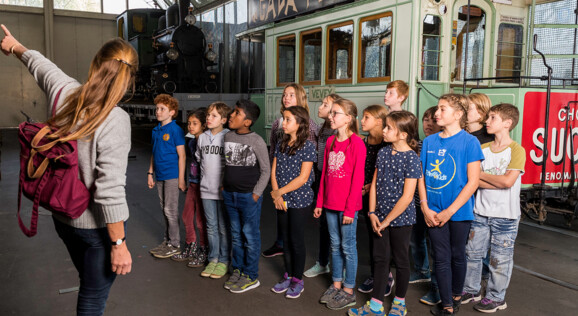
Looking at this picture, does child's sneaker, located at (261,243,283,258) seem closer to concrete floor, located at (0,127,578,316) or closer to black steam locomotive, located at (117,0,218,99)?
concrete floor, located at (0,127,578,316)

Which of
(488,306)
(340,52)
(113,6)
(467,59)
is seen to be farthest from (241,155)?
(113,6)

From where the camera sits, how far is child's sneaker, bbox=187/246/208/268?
4296mm

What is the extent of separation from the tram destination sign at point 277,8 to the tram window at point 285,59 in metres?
0.39

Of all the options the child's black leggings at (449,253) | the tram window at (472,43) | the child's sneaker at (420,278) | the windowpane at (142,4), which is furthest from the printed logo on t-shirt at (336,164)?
the windowpane at (142,4)

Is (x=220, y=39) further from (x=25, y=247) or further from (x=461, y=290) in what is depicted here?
(x=461, y=290)

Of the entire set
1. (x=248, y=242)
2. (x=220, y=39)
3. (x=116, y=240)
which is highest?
(x=220, y=39)

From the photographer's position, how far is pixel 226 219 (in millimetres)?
3965

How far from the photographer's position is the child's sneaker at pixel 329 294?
3.47 meters

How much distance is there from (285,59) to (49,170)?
675 centimetres

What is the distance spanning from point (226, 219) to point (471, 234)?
1.94m

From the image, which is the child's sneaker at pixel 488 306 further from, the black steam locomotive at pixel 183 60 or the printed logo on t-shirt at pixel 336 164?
the black steam locomotive at pixel 183 60

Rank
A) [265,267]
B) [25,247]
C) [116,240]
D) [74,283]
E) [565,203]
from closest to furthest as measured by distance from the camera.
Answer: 1. [116,240]
2. [74,283]
3. [265,267]
4. [25,247]
5. [565,203]

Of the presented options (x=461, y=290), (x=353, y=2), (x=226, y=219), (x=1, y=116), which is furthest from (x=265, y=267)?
(x=1, y=116)

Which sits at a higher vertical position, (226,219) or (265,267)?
(226,219)
